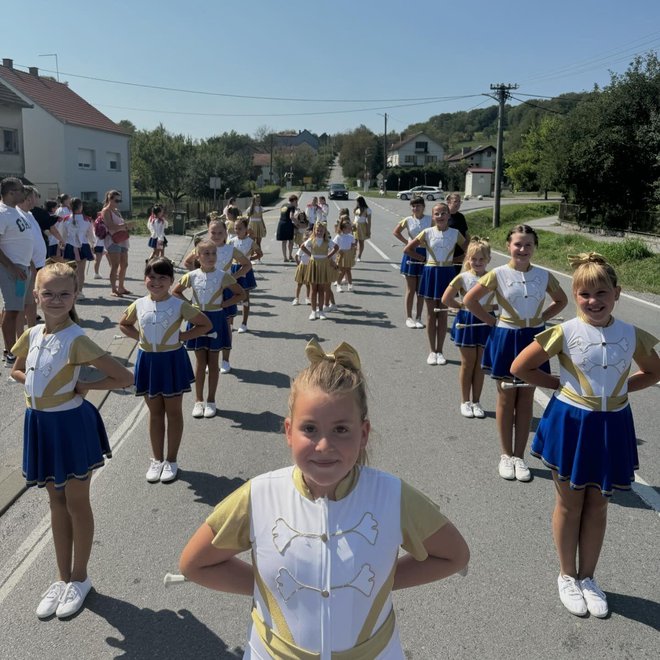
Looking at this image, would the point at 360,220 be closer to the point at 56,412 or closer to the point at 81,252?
the point at 81,252

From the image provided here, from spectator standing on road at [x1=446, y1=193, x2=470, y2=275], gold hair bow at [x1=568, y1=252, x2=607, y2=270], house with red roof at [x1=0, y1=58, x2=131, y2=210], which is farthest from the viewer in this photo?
house with red roof at [x1=0, y1=58, x2=131, y2=210]

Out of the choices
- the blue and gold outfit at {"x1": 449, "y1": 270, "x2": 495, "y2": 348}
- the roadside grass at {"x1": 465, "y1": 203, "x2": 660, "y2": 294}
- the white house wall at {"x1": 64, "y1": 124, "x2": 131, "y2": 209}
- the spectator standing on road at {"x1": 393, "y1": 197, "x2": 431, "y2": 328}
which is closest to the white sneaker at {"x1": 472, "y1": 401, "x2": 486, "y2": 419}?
the blue and gold outfit at {"x1": 449, "y1": 270, "x2": 495, "y2": 348}

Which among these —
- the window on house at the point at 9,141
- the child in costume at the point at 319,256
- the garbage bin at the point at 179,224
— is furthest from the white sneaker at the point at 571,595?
the window on house at the point at 9,141

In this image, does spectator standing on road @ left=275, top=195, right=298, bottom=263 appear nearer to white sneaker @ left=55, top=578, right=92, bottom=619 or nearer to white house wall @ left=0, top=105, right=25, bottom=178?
white sneaker @ left=55, top=578, right=92, bottom=619

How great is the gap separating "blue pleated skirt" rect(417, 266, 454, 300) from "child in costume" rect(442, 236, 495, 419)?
1680mm

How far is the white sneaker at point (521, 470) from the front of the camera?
519cm

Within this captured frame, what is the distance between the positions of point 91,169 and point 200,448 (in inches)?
1565

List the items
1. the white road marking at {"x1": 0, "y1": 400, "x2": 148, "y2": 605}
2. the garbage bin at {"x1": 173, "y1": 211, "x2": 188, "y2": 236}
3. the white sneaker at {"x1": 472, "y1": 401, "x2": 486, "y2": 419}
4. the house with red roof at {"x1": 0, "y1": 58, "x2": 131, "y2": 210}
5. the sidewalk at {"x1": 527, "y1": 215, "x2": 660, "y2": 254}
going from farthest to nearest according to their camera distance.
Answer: the house with red roof at {"x1": 0, "y1": 58, "x2": 131, "y2": 210} < the garbage bin at {"x1": 173, "y1": 211, "x2": 188, "y2": 236} < the sidewalk at {"x1": 527, "y1": 215, "x2": 660, "y2": 254} < the white sneaker at {"x1": 472, "y1": 401, "x2": 486, "y2": 419} < the white road marking at {"x1": 0, "y1": 400, "x2": 148, "y2": 605}

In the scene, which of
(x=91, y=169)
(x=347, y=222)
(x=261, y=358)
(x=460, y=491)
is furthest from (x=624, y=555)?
(x=91, y=169)

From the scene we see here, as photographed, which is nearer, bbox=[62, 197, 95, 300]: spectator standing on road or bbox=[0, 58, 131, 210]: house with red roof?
bbox=[62, 197, 95, 300]: spectator standing on road

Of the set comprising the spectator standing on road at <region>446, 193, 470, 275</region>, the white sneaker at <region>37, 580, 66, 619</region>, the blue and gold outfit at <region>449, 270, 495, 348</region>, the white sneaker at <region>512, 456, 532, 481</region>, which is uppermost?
the spectator standing on road at <region>446, 193, 470, 275</region>

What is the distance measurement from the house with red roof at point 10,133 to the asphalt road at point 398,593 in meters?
29.5

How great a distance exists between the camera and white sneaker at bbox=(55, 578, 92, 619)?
350cm

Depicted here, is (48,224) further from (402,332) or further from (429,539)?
(429,539)
